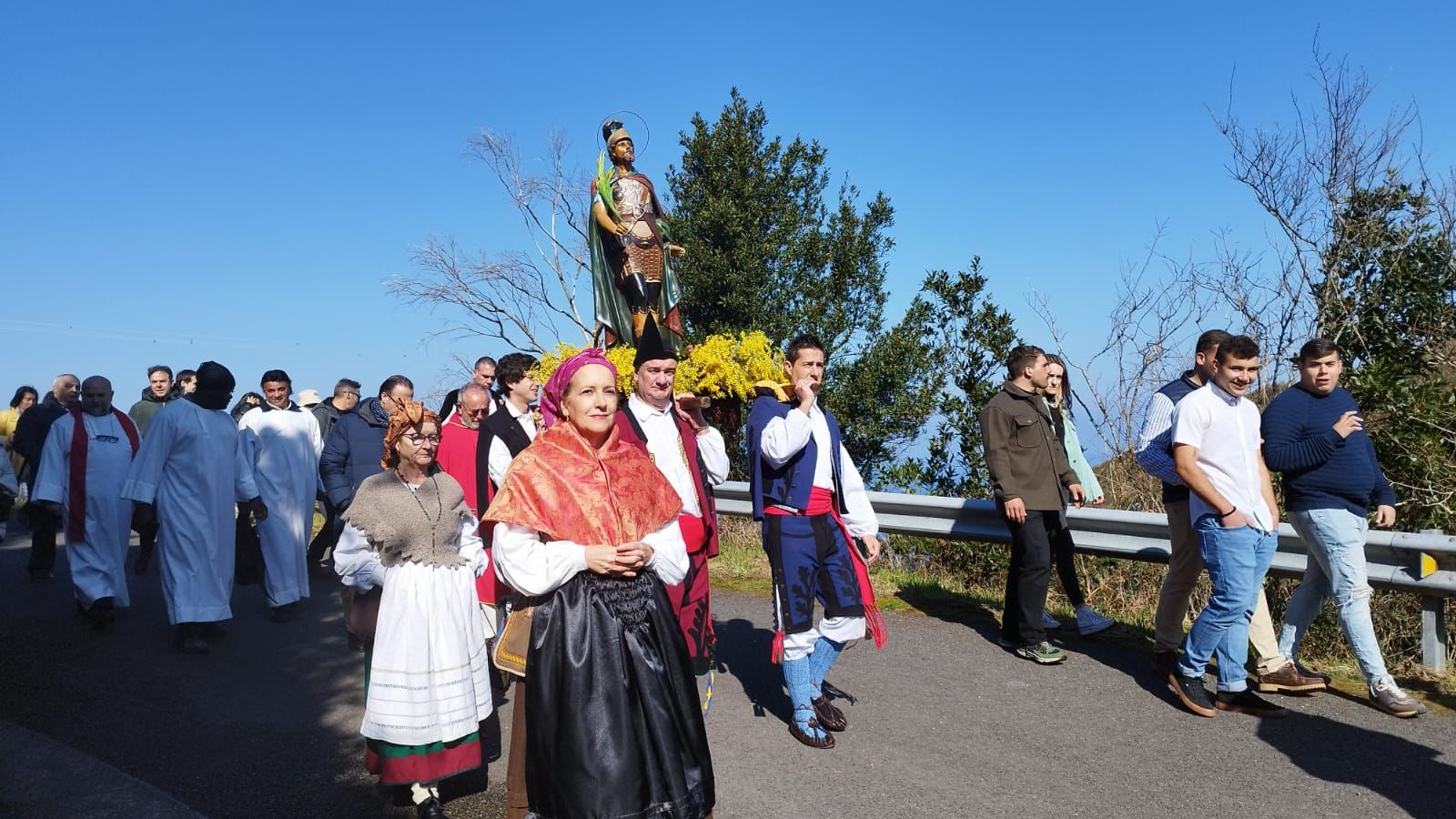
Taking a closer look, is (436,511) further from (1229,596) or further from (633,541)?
(1229,596)

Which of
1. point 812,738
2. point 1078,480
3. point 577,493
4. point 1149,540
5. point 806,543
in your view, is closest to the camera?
point 577,493

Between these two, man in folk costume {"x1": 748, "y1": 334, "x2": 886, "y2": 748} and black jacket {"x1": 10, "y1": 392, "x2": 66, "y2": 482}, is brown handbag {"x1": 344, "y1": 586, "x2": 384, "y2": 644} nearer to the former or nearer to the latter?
man in folk costume {"x1": 748, "y1": 334, "x2": 886, "y2": 748}

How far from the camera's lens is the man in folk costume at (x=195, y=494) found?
6.91 meters

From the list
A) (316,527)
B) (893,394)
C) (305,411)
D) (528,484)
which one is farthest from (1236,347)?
(316,527)

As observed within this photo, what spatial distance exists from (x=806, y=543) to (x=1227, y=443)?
2.14 m

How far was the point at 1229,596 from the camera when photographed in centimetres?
480

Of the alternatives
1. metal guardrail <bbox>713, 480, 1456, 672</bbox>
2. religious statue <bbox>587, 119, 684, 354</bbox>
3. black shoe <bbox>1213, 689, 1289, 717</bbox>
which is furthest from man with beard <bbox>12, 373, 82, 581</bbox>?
black shoe <bbox>1213, 689, 1289, 717</bbox>

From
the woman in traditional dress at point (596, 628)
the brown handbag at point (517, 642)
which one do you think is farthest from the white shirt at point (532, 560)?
the brown handbag at point (517, 642)

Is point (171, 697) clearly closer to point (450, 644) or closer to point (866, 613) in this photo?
point (450, 644)

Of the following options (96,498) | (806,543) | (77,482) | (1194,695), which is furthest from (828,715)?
(77,482)

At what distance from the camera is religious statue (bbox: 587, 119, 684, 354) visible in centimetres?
858

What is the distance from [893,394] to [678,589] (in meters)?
10.5

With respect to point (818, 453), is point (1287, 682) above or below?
below

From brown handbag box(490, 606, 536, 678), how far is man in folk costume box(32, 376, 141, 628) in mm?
5477
